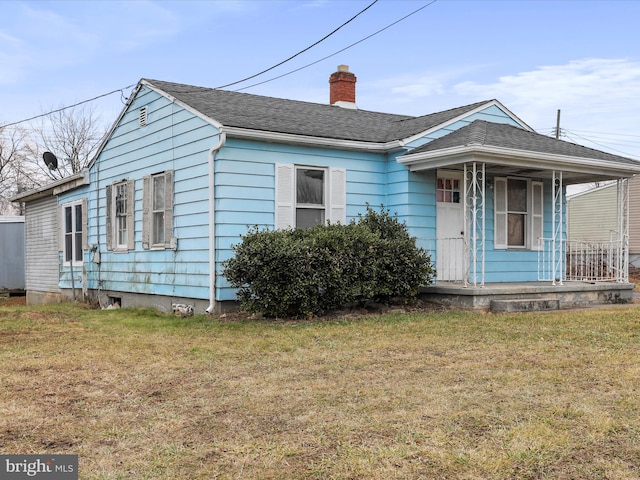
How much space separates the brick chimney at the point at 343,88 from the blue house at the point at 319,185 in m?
0.77

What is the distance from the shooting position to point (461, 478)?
3316mm

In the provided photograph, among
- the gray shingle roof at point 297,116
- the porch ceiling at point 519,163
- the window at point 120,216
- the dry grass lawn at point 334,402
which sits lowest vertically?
the dry grass lawn at point 334,402

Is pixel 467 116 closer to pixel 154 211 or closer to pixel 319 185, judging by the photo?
pixel 319 185

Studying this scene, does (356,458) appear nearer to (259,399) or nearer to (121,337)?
(259,399)

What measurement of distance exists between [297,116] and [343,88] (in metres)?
3.47

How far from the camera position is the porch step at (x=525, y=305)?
1014 centimetres

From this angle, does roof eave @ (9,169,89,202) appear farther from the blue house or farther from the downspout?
the downspout

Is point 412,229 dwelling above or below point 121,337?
above

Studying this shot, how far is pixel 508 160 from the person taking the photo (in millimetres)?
10773

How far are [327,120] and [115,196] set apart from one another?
4.98 meters

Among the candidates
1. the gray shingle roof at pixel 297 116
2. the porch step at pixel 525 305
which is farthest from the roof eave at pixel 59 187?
the porch step at pixel 525 305

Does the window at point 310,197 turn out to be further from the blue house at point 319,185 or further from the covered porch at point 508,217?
the covered porch at point 508,217

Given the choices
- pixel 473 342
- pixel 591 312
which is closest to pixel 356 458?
pixel 473 342

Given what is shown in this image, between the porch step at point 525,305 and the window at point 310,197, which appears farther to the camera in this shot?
the window at point 310,197
